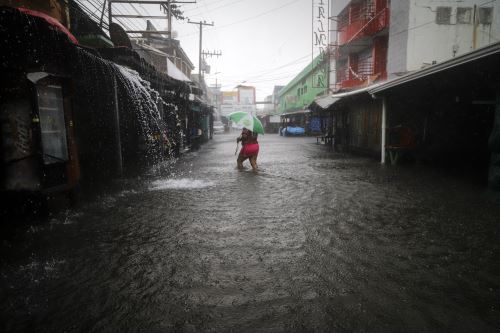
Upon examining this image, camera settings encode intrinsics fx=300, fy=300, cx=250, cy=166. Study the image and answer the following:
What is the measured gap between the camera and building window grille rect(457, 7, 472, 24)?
62.2 ft

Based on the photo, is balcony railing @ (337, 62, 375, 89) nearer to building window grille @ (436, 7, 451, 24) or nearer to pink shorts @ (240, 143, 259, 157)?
building window grille @ (436, 7, 451, 24)

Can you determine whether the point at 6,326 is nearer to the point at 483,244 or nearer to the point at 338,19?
the point at 483,244

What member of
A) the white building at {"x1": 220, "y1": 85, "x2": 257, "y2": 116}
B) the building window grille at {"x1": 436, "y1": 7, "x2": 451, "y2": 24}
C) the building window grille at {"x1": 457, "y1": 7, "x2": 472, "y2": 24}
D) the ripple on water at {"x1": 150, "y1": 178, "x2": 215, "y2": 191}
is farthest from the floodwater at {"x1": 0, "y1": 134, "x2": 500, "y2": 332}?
the white building at {"x1": 220, "y1": 85, "x2": 257, "y2": 116}

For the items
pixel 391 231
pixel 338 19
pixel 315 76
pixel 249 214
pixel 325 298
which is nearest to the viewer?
pixel 325 298

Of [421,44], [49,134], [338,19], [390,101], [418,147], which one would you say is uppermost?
[338,19]

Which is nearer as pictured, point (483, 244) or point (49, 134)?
point (483, 244)

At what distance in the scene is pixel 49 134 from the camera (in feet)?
20.6

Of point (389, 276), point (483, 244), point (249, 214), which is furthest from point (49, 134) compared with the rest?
point (483, 244)

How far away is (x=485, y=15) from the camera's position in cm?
1900

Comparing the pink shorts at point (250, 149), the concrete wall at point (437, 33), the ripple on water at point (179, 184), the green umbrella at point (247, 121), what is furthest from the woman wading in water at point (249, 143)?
the concrete wall at point (437, 33)

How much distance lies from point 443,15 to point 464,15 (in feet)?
4.66

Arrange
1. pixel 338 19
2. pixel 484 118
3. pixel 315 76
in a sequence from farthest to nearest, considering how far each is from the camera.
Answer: pixel 315 76 → pixel 338 19 → pixel 484 118

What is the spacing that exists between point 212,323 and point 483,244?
414 centimetres

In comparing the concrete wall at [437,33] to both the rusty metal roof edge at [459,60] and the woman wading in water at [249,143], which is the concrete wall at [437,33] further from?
the woman wading in water at [249,143]
